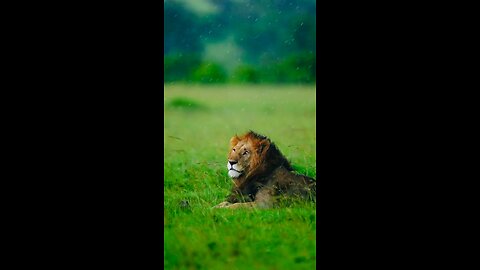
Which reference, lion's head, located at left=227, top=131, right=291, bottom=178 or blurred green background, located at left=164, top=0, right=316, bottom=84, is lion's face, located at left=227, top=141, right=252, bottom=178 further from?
blurred green background, located at left=164, top=0, right=316, bottom=84

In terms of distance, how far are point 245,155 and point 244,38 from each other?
0.72 m

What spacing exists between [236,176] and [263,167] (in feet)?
0.57

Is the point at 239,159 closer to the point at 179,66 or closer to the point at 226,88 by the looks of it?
the point at 226,88

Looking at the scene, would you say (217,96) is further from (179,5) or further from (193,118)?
(179,5)

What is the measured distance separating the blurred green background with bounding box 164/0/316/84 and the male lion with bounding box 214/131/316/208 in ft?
1.31

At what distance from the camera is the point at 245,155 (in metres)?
5.02

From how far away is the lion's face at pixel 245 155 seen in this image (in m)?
5.02

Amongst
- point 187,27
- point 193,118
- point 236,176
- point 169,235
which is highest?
point 187,27

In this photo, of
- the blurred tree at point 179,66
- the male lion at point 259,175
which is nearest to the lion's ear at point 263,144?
the male lion at point 259,175

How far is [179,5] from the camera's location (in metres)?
5.00

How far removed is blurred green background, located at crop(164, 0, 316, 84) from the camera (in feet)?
16.3

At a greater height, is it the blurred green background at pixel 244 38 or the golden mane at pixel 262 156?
the blurred green background at pixel 244 38

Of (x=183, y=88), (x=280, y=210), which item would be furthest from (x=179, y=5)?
(x=280, y=210)

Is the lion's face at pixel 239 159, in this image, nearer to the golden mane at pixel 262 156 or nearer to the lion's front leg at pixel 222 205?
the golden mane at pixel 262 156
